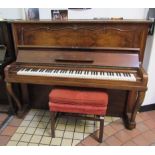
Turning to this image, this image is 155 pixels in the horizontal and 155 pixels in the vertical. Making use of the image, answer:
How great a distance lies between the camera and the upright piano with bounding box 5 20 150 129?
5.65ft

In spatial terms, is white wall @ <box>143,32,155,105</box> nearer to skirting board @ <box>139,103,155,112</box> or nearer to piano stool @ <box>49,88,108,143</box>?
skirting board @ <box>139,103,155,112</box>

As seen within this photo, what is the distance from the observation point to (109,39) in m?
1.87

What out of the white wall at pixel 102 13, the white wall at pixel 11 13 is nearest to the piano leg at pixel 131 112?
the white wall at pixel 102 13

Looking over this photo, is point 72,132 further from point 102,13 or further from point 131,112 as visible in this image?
point 102,13

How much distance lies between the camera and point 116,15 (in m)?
2.08

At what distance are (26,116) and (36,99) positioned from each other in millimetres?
264

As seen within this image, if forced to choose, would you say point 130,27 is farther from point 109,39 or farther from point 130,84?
point 130,84

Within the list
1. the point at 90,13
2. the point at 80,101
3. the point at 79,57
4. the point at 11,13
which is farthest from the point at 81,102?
the point at 11,13

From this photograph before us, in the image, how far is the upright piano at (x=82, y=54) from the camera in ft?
5.65

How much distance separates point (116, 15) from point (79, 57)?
2.44ft

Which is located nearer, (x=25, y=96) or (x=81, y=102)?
(x=81, y=102)

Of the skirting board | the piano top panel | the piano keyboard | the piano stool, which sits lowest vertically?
the skirting board

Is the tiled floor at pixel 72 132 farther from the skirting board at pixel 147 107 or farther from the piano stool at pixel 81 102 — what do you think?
the piano stool at pixel 81 102

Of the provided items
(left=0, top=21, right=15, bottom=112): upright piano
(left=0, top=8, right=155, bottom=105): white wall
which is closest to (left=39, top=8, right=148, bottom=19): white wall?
(left=0, top=8, right=155, bottom=105): white wall
